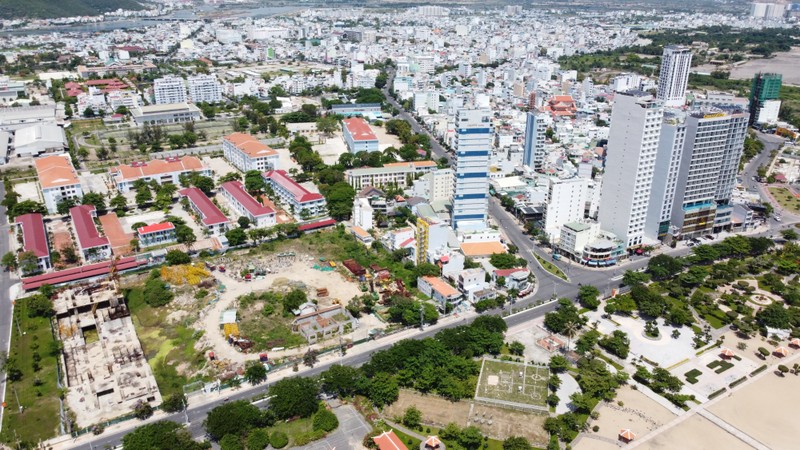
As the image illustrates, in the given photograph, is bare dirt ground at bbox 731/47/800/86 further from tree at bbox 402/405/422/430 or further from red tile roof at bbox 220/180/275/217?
tree at bbox 402/405/422/430

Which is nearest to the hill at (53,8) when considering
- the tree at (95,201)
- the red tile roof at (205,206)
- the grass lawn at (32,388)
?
the tree at (95,201)

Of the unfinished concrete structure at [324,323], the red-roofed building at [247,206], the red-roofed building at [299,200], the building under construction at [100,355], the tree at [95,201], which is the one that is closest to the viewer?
the building under construction at [100,355]

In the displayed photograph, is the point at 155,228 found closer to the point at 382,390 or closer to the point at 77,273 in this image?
the point at 77,273

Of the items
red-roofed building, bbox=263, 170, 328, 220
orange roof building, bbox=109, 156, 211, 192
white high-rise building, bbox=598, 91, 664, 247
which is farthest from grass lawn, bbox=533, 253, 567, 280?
orange roof building, bbox=109, 156, 211, 192

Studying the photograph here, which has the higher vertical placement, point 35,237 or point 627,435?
point 35,237

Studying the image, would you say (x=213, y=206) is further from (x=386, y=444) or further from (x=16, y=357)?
(x=386, y=444)

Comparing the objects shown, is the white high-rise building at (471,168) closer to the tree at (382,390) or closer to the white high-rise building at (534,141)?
the white high-rise building at (534,141)

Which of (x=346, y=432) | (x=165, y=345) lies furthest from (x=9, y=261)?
(x=346, y=432)
